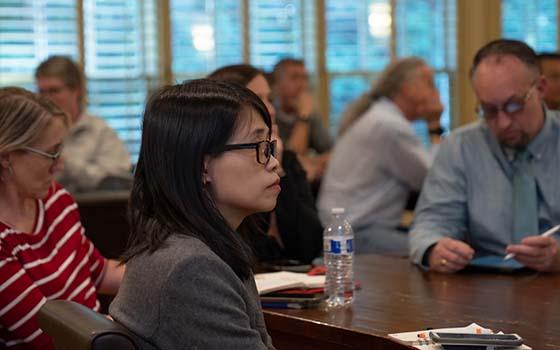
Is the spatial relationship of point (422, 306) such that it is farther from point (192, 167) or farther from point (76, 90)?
point (76, 90)

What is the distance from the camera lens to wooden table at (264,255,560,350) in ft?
7.01

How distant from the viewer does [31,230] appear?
2.63 meters

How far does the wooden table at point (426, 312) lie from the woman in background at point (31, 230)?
1.76 feet

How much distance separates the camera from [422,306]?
7.86 ft

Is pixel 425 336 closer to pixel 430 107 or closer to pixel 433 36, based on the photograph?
pixel 430 107

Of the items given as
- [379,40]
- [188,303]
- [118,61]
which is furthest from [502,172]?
[379,40]

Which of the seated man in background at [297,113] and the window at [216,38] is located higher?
the window at [216,38]

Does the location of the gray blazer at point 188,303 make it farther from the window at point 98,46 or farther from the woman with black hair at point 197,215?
the window at point 98,46

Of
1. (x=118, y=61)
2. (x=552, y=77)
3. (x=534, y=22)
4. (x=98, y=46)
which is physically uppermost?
(x=534, y=22)

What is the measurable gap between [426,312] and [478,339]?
40cm

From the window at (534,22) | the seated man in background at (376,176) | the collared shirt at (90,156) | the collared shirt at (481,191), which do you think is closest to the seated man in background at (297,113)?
the collared shirt at (90,156)

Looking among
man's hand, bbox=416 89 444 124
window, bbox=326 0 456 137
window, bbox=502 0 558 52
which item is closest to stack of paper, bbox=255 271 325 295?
man's hand, bbox=416 89 444 124

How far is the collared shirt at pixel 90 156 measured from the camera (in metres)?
5.39

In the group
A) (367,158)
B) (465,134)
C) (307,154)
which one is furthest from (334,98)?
(465,134)
